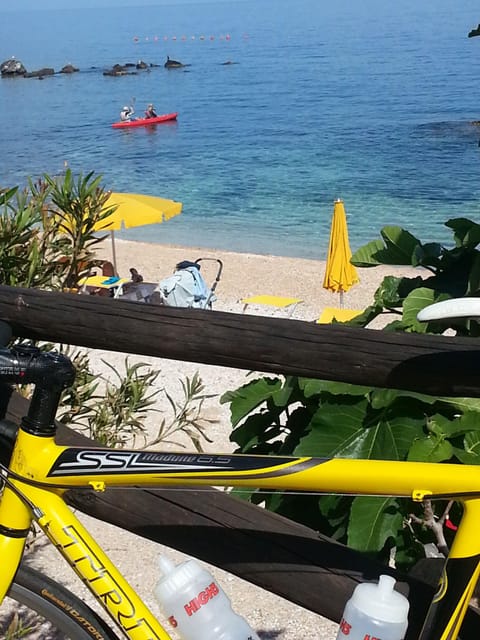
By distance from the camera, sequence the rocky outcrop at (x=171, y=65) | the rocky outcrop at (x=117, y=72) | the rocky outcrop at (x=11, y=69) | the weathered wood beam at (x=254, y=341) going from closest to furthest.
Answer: the weathered wood beam at (x=254, y=341), the rocky outcrop at (x=117, y=72), the rocky outcrop at (x=11, y=69), the rocky outcrop at (x=171, y=65)

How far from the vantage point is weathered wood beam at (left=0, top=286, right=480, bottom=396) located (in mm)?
1645

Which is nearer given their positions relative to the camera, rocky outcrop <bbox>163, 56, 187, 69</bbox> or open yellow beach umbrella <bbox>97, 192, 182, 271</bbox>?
open yellow beach umbrella <bbox>97, 192, 182, 271</bbox>

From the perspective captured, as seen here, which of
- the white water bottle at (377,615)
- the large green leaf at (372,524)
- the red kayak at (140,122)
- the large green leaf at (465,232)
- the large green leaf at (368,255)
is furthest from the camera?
the red kayak at (140,122)

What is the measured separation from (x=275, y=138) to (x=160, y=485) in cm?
4474

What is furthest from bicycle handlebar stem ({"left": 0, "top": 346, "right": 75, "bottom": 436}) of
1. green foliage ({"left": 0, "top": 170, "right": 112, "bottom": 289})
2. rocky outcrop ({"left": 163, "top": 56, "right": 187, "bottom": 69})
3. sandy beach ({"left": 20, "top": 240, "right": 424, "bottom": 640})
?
rocky outcrop ({"left": 163, "top": 56, "right": 187, "bottom": 69})

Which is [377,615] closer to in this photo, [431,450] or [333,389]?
[431,450]

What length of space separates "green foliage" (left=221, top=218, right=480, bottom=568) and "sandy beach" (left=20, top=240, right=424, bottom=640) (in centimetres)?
192

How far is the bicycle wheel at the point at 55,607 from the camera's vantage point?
1.65 m

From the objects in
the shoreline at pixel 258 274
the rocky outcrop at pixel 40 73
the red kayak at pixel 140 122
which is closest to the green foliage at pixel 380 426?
the shoreline at pixel 258 274

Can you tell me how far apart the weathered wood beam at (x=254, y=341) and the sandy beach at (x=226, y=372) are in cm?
221

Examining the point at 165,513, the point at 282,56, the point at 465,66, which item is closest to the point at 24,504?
the point at 165,513

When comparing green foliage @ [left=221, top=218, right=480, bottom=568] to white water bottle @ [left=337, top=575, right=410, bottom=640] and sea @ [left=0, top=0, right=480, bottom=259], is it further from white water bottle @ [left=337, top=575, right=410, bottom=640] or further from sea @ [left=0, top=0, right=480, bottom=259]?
sea @ [left=0, top=0, right=480, bottom=259]

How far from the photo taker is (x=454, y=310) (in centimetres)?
127

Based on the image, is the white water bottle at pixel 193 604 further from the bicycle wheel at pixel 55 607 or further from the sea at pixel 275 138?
the sea at pixel 275 138
